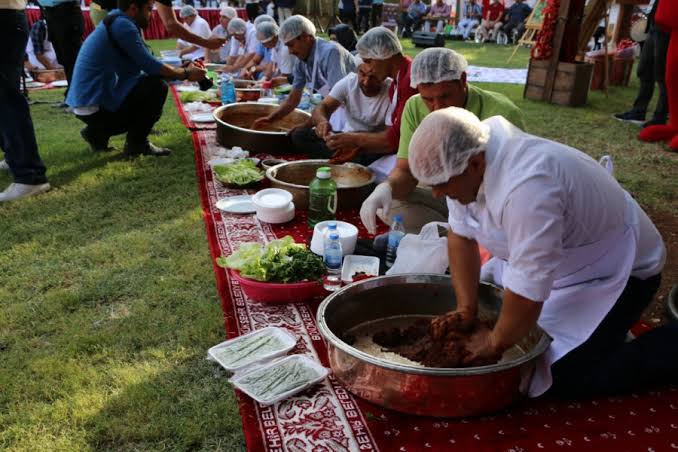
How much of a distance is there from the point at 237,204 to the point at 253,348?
1815mm

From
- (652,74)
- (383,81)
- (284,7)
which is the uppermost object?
(284,7)

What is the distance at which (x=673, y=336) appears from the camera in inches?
84.9

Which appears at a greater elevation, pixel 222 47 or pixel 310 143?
pixel 222 47

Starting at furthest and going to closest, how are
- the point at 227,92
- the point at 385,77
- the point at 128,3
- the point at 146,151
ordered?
the point at 227,92 → the point at 146,151 → the point at 128,3 → the point at 385,77

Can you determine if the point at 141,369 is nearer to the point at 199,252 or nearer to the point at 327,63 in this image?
the point at 199,252

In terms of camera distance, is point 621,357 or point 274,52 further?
point 274,52

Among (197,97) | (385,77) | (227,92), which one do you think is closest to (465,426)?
(385,77)

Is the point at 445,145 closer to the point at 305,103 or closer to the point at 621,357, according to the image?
the point at 621,357

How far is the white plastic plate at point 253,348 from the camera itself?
2.30 metres

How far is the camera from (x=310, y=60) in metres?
5.11

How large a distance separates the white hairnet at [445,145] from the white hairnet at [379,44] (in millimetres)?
1952

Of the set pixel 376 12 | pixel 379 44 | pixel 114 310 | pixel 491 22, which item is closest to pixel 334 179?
pixel 379 44

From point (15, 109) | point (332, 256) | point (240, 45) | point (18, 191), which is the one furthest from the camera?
point (240, 45)

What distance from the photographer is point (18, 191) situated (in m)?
4.14
